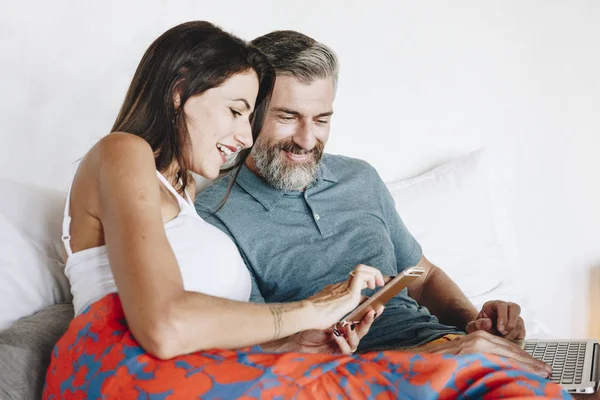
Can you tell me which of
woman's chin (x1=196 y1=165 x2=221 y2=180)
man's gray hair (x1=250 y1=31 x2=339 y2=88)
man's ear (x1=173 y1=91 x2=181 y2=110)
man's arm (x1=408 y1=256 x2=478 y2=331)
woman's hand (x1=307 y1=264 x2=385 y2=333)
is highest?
man's gray hair (x1=250 y1=31 x2=339 y2=88)

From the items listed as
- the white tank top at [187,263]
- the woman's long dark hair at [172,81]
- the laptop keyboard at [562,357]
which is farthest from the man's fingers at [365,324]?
the woman's long dark hair at [172,81]

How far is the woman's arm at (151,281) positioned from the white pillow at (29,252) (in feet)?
1.22

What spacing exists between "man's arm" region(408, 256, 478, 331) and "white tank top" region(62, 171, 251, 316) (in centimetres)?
64

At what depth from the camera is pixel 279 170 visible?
1853mm

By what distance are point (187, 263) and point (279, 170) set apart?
20.4 inches

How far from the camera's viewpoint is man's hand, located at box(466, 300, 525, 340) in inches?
68.4

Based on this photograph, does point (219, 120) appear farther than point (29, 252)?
No

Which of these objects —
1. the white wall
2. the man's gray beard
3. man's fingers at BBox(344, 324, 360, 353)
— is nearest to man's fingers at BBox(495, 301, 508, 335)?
man's fingers at BBox(344, 324, 360, 353)

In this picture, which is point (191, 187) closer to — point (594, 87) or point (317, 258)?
→ point (317, 258)

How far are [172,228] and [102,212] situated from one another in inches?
6.9

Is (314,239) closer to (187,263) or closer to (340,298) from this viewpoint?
(340,298)

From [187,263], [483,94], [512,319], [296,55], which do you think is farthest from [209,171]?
[483,94]

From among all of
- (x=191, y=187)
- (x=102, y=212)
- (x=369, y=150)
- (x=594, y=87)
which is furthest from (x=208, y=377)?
(x=594, y=87)

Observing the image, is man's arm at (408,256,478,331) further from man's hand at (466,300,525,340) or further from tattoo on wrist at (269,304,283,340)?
tattoo on wrist at (269,304,283,340)
